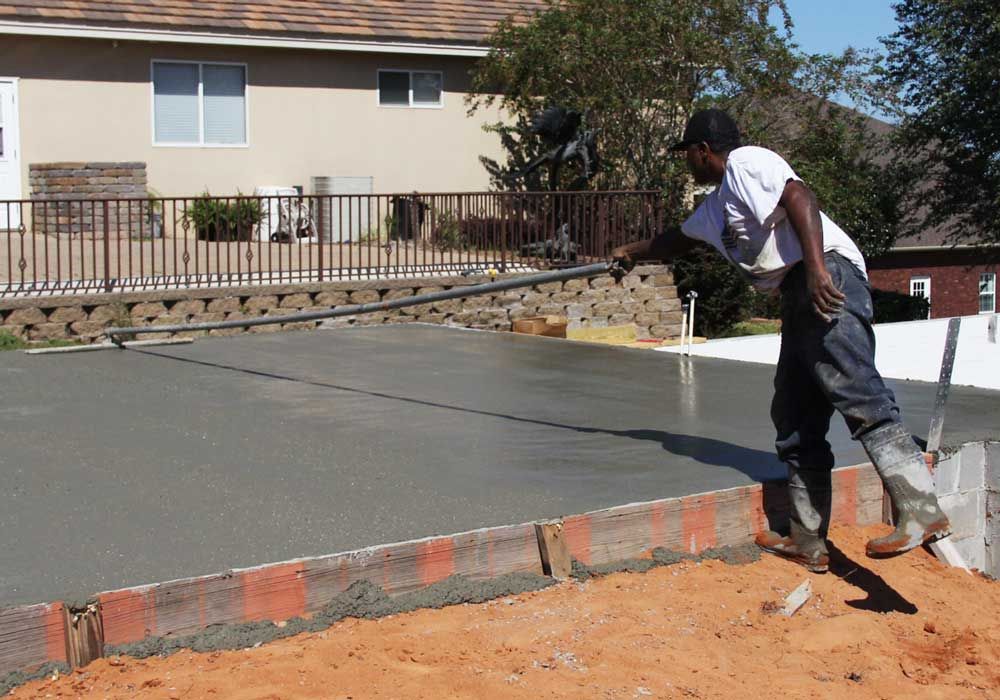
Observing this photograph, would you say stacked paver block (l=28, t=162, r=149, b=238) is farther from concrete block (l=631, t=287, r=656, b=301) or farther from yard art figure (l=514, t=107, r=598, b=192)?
concrete block (l=631, t=287, r=656, b=301)

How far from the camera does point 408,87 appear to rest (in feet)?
72.9

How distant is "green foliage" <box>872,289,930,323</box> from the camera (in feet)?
81.5

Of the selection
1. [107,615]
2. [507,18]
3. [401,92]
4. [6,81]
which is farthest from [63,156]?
[107,615]

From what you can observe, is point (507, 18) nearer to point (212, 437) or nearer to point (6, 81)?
point (6, 81)

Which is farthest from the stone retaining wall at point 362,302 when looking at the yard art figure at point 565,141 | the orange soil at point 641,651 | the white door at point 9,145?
the orange soil at point 641,651

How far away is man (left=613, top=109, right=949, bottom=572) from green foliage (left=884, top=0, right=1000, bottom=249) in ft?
51.5

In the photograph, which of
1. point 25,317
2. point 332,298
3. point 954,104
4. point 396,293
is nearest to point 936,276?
point 954,104

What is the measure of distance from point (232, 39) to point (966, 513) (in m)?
16.4

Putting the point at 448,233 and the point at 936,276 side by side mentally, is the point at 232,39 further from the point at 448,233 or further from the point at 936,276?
the point at 936,276

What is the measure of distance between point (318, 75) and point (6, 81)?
511 cm

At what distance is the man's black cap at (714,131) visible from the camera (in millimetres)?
5105

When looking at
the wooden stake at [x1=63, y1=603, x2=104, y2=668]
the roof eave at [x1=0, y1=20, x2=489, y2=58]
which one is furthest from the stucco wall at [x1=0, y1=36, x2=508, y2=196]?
the wooden stake at [x1=63, y1=603, x2=104, y2=668]

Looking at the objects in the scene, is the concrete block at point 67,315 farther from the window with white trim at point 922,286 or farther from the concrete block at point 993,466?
the window with white trim at point 922,286

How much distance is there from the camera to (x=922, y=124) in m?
20.6
